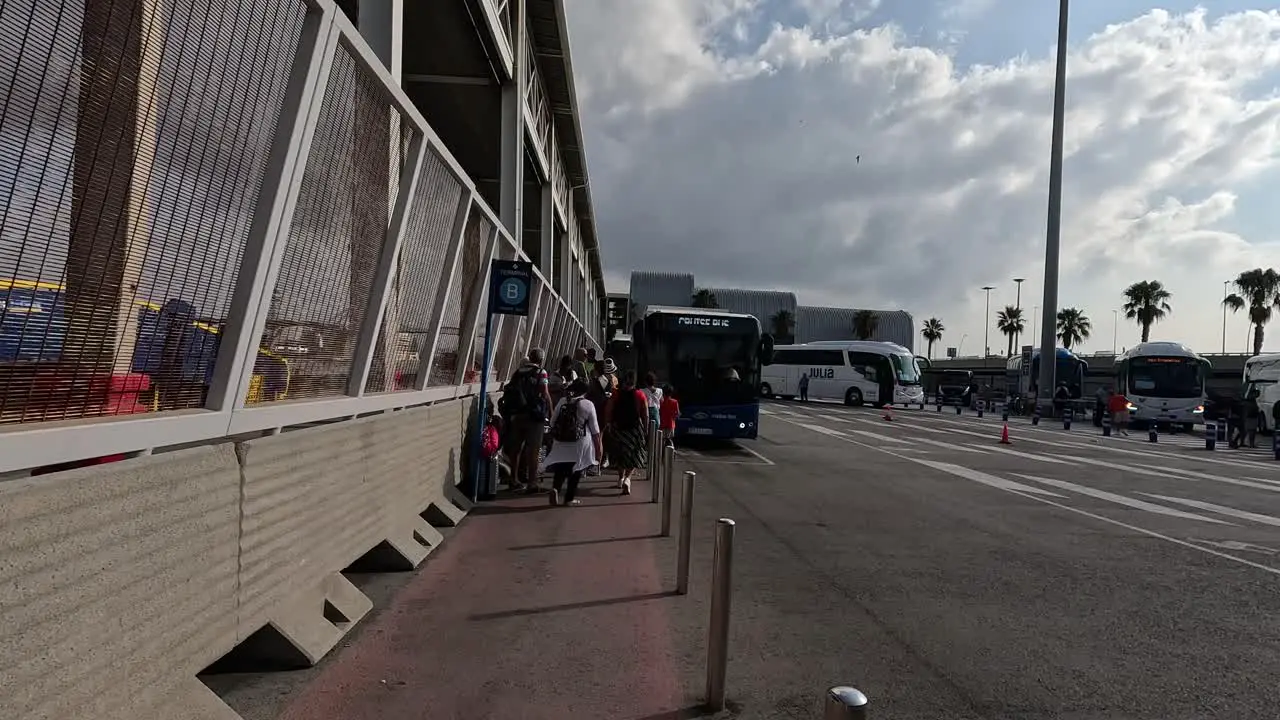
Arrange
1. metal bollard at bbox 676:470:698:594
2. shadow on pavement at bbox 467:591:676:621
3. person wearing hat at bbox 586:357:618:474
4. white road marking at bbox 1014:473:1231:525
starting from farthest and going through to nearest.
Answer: person wearing hat at bbox 586:357:618:474, white road marking at bbox 1014:473:1231:525, metal bollard at bbox 676:470:698:594, shadow on pavement at bbox 467:591:676:621

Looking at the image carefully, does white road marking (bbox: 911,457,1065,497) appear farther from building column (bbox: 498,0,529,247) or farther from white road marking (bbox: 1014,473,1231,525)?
building column (bbox: 498,0,529,247)

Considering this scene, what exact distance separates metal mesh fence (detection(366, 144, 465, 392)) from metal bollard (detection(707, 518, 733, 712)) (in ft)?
10.7

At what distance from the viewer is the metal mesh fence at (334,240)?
14.9ft

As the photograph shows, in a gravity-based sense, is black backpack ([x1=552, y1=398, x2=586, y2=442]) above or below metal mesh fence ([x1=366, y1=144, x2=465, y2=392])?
below

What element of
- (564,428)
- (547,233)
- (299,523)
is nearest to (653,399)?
(564,428)

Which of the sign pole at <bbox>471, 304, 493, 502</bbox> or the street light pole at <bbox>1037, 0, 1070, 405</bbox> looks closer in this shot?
the sign pole at <bbox>471, 304, 493, 502</bbox>

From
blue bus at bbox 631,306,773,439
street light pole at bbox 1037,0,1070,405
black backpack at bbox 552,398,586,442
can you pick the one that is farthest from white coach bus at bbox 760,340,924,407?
black backpack at bbox 552,398,586,442

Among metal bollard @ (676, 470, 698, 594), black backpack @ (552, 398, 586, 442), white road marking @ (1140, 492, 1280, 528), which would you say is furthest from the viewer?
white road marking @ (1140, 492, 1280, 528)

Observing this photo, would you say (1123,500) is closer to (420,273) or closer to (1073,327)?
(420,273)

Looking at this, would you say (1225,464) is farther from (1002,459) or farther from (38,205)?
(38,205)

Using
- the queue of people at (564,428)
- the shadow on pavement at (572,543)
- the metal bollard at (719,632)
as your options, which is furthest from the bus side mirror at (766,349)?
the metal bollard at (719,632)

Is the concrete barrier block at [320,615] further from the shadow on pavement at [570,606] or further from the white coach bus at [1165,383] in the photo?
the white coach bus at [1165,383]

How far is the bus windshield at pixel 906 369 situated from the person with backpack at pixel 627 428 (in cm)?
3824

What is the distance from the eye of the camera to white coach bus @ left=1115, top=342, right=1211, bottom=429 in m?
33.6
